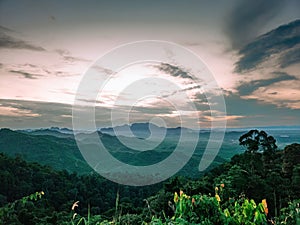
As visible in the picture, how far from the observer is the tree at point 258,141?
14.9 meters

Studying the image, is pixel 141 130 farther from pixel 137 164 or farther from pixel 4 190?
pixel 137 164

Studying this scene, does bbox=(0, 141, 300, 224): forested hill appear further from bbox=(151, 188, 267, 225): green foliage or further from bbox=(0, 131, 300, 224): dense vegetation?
bbox=(151, 188, 267, 225): green foliage

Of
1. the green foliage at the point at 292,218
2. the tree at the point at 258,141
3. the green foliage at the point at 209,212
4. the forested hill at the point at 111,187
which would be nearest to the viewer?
the green foliage at the point at 209,212

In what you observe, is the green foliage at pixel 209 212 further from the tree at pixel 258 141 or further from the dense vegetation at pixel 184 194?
the tree at pixel 258 141

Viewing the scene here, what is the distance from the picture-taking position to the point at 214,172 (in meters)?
15.9

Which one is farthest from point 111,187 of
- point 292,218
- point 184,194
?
point 184,194

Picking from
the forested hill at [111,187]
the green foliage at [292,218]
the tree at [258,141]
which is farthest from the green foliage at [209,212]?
the tree at [258,141]

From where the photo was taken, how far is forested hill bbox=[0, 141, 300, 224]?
9.98 m

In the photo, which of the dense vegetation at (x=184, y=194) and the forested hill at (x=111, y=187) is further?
the forested hill at (x=111, y=187)

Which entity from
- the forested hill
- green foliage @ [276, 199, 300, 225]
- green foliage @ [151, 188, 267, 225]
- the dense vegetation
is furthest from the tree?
Result: green foliage @ [151, 188, 267, 225]

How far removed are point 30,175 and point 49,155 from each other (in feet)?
80.8

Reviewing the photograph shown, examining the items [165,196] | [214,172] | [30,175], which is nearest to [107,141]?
[30,175]

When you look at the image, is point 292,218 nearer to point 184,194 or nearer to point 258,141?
point 184,194

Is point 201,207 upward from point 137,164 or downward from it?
upward
